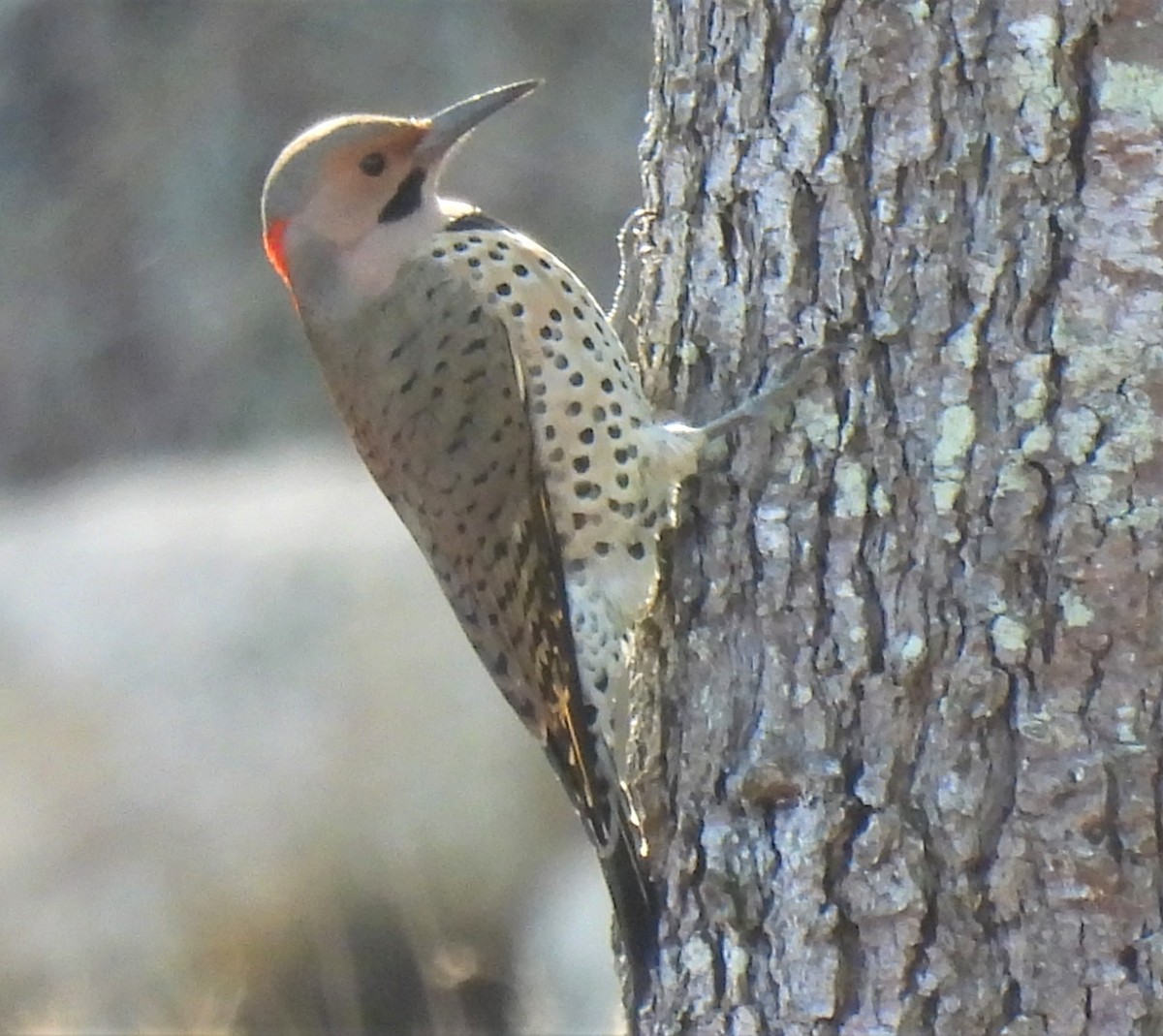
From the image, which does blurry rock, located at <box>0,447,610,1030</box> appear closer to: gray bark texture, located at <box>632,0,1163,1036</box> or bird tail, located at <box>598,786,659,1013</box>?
bird tail, located at <box>598,786,659,1013</box>

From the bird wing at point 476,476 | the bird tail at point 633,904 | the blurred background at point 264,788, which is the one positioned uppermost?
the bird wing at point 476,476

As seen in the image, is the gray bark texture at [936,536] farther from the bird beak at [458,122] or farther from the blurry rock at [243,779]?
Result: the blurry rock at [243,779]

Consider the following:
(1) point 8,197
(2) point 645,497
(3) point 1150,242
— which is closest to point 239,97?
(1) point 8,197

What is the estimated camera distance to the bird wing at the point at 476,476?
3170mm

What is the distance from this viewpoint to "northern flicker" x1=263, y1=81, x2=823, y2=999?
303 cm

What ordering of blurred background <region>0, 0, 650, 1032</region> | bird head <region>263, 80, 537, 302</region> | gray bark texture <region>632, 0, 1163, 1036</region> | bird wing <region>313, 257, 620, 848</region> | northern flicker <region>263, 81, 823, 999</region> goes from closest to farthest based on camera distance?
gray bark texture <region>632, 0, 1163, 1036</region>, northern flicker <region>263, 81, 823, 999</region>, bird wing <region>313, 257, 620, 848</region>, bird head <region>263, 80, 537, 302</region>, blurred background <region>0, 0, 650, 1032</region>

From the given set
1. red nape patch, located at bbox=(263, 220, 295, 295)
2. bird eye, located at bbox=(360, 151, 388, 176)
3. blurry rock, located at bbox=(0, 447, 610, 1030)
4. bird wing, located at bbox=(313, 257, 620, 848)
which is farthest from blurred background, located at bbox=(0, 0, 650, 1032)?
bird eye, located at bbox=(360, 151, 388, 176)

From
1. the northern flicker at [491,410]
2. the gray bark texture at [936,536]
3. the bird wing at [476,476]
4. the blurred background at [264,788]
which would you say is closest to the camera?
the gray bark texture at [936,536]

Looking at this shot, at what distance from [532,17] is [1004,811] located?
10.4m

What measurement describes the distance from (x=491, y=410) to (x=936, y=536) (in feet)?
3.41

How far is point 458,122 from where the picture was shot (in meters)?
3.38

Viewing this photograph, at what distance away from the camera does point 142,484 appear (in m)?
8.50

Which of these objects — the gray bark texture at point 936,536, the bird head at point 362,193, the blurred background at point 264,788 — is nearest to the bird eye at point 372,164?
the bird head at point 362,193

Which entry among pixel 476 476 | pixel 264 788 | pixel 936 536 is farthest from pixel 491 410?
pixel 264 788
